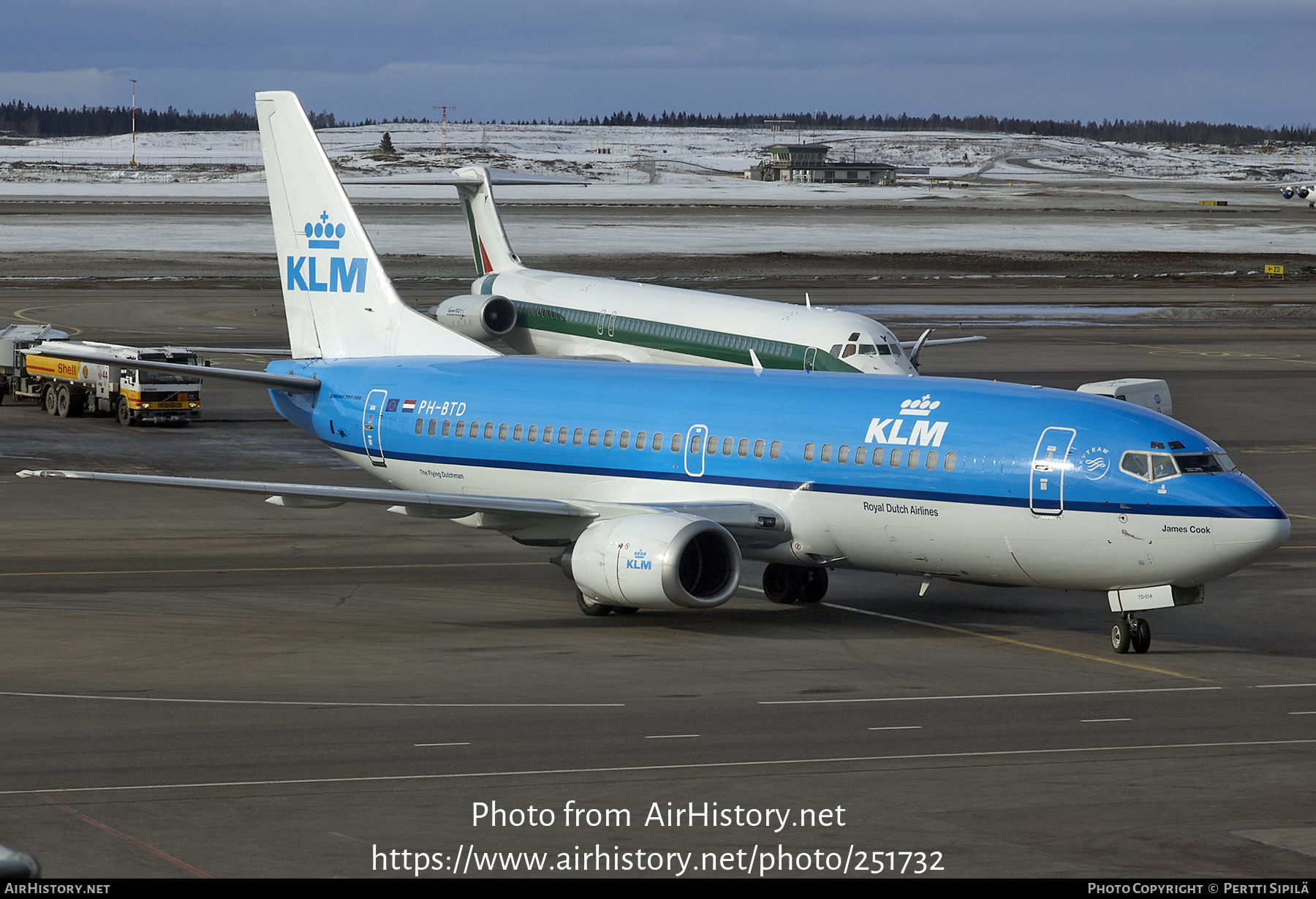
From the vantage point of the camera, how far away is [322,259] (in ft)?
125

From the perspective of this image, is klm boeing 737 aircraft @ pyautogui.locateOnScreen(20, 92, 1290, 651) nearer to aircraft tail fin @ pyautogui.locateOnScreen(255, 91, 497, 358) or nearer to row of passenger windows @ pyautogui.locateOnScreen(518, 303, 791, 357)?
aircraft tail fin @ pyautogui.locateOnScreen(255, 91, 497, 358)

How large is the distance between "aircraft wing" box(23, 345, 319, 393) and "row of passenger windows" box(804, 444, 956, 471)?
12303mm

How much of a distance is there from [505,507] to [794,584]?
594 centimetres

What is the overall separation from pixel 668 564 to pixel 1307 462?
2934 centimetres

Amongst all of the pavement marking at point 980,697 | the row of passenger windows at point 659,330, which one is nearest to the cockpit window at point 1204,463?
the pavement marking at point 980,697

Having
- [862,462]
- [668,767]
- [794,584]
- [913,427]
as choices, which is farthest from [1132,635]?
[668,767]

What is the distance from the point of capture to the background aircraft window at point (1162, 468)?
26453 mm

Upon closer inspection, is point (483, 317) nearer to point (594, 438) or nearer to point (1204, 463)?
point (594, 438)

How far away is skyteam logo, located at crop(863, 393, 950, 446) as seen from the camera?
2825 centimetres

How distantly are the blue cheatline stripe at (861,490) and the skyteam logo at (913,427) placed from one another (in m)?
0.84

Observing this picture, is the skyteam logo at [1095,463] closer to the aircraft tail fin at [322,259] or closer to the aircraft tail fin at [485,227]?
the aircraft tail fin at [322,259]

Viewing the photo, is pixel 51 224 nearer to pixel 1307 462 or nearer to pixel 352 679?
pixel 1307 462

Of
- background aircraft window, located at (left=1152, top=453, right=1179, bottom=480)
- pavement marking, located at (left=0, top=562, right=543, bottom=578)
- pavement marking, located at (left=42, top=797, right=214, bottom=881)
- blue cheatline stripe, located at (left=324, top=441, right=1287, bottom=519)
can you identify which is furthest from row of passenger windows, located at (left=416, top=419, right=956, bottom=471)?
pavement marking, located at (left=42, top=797, right=214, bottom=881)

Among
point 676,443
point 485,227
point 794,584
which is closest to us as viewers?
point 676,443
